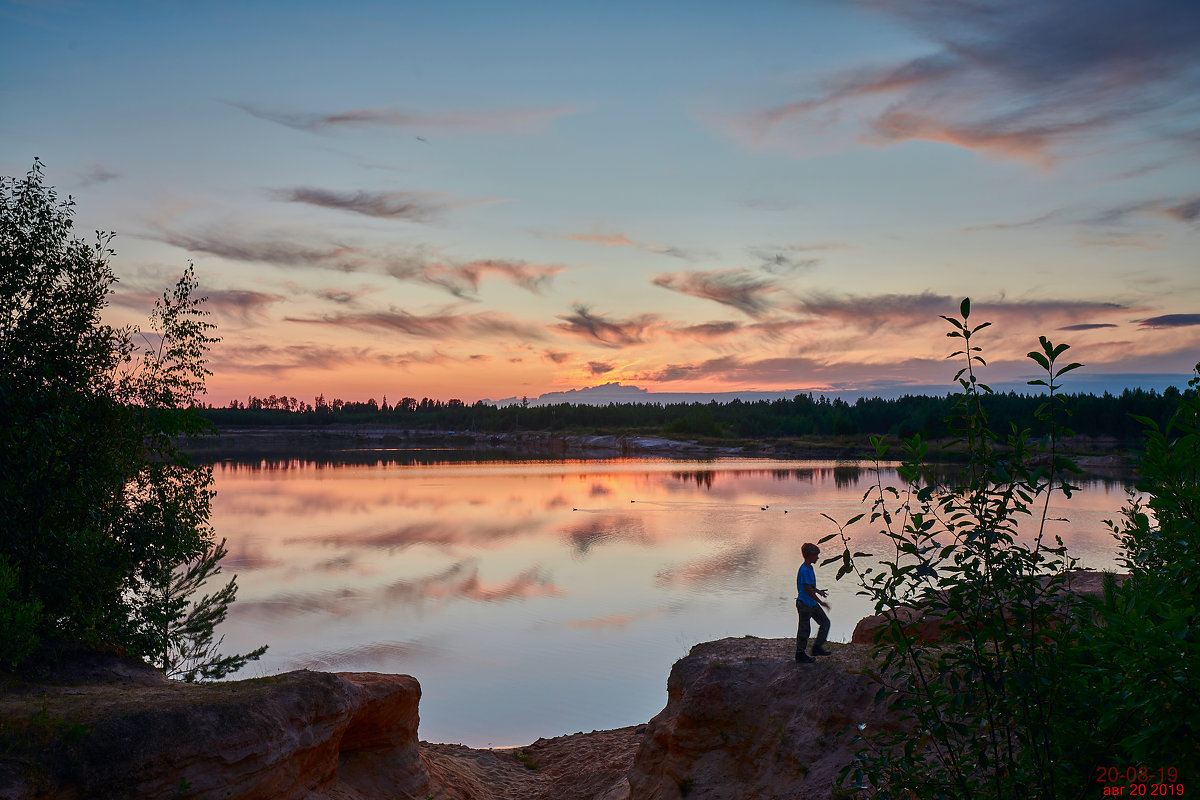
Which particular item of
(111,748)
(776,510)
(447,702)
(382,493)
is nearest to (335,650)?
(447,702)

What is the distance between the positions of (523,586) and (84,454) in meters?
21.2

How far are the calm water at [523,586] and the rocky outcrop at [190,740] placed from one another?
746cm

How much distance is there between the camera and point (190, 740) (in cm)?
999

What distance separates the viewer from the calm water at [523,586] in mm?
22500

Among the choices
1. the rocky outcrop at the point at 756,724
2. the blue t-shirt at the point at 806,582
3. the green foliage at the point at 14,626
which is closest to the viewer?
the green foliage at the point at 14,626

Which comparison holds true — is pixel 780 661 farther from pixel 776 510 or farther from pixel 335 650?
pixel 776 510

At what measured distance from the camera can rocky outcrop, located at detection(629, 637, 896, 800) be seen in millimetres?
11367

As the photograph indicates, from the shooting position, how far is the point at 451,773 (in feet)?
50.5

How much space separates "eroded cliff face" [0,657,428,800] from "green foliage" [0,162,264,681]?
259 centimetres

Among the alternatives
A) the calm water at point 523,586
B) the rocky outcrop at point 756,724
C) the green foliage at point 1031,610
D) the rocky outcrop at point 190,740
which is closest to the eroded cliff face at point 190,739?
the rocky outcrop at point 190,740

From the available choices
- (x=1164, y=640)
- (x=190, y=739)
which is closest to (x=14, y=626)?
(x=190, y=739)

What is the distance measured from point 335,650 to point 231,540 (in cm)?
2320

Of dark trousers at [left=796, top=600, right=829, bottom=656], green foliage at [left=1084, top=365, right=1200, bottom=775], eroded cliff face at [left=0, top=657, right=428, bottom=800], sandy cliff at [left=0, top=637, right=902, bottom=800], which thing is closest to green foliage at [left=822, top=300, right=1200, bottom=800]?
green foliage at [left=1084, top=365, right=1200, bottom=775]

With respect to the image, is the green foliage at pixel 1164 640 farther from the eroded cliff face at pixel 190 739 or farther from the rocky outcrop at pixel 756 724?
the eroded cliff face at pixel 190 739
